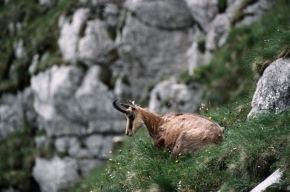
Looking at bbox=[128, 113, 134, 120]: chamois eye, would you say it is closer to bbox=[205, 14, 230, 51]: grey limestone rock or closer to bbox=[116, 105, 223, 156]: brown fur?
bbox=[116, 105, 223, 156]: brown fur

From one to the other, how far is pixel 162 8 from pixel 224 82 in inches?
278

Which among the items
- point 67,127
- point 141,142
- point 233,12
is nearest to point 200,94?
point 233,12

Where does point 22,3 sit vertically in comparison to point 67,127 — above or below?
above

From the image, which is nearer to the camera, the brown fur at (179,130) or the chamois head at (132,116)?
the brown fur at (179,130)

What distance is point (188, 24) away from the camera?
94.0 ft

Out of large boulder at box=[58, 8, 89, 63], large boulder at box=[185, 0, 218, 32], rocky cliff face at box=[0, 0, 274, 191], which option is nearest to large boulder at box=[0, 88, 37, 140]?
rocky cliff face at box=[0, 0, 274, 191]

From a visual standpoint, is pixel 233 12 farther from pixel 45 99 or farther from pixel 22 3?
pixel 22 3

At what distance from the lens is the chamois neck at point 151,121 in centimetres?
1336

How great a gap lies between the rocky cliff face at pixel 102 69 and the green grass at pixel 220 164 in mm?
14832

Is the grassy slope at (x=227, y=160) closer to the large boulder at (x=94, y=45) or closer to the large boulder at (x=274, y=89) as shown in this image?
the large boulder at (x=274, y=89)

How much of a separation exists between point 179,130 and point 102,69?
17.3m

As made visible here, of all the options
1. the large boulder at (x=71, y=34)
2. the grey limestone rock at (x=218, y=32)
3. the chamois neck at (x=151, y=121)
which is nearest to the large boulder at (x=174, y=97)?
the grey limestone rock at (x=218, y=32)

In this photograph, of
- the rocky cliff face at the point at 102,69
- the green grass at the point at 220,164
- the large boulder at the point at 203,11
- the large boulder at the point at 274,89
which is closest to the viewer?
the green grass at the point at 220,164

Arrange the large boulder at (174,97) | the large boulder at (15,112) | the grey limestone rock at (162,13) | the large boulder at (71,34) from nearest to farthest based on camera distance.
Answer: the large boulder at (174,97), the grey limestone rock at (162,13), the large boulder at (71,34), the large boulder at (15,112)
